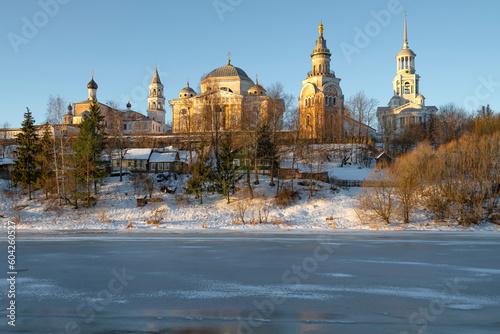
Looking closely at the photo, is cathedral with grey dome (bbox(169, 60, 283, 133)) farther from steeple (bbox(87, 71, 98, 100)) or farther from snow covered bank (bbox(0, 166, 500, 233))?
snow covered bank (bbox(0, 166, 500, 233))

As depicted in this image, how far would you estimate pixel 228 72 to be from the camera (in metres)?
83.4

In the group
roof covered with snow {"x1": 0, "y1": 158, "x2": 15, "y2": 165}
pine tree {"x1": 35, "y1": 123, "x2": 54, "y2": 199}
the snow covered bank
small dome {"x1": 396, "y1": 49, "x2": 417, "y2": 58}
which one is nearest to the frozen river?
the snow covered bank

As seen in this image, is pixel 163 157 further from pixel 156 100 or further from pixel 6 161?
pixel 156 100

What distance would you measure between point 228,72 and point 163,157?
38.2 metres

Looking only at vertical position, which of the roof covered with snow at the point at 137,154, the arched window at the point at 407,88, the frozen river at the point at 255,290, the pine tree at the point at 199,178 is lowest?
the frozen river at the point at 255,290

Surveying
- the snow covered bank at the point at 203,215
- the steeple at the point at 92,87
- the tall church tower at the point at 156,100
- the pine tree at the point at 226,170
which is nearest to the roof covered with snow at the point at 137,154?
the snow covered bank at the point at 203,215

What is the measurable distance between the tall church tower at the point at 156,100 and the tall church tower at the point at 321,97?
38.8 metres

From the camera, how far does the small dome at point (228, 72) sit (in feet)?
272

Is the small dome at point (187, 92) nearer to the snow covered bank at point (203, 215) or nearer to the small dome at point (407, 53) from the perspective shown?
the snow covered bank at point (203, 215)

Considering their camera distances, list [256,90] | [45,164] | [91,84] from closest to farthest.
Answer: [45,164] → [256,90] → [91,84]

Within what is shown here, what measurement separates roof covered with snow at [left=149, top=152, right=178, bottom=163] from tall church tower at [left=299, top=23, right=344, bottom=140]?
26.5 m

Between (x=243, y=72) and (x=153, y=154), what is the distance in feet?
132

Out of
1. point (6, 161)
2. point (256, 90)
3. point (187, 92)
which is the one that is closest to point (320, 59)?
point (256, 90)

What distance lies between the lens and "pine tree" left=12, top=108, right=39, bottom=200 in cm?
4000
